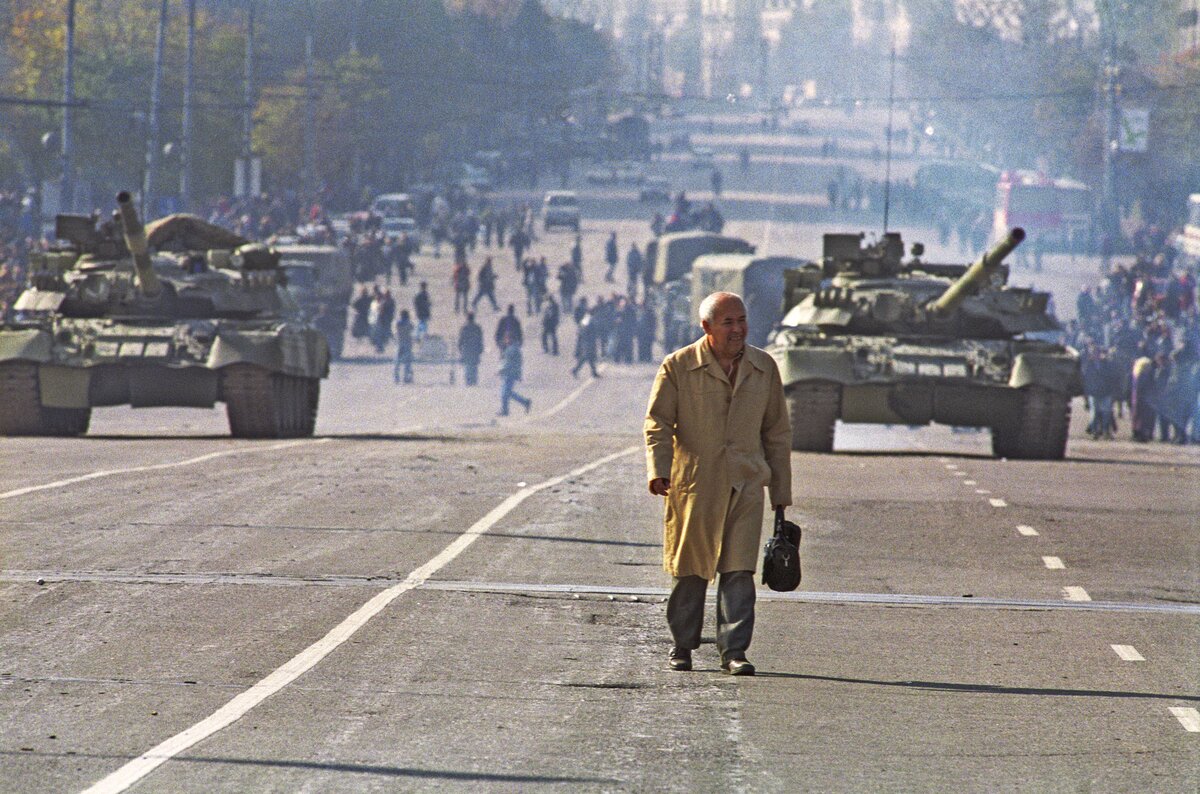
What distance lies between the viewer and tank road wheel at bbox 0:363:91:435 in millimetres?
24281

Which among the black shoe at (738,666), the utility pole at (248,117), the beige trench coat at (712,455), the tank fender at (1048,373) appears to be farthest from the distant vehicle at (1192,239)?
the black shoe at (738,666)

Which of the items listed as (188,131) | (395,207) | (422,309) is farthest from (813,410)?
(395,207)

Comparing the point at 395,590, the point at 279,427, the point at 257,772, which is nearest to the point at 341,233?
the point at 279,427

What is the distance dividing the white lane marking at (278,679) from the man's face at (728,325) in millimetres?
2153

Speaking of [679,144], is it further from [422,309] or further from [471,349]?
[471,349]

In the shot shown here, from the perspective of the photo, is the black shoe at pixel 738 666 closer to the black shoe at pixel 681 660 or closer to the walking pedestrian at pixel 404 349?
the black shoe at pixel 681 660

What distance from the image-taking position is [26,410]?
80.5 ft

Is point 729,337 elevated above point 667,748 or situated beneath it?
elevated above

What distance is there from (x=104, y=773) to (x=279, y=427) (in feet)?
58.6

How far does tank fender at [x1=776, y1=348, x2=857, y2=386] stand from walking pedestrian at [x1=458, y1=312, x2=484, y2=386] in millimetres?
19907

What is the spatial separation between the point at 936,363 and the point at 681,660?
14.7 m

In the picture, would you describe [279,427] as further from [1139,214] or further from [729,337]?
[1139,214]

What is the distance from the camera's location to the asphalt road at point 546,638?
753 centimetres

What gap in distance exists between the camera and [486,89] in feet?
334
